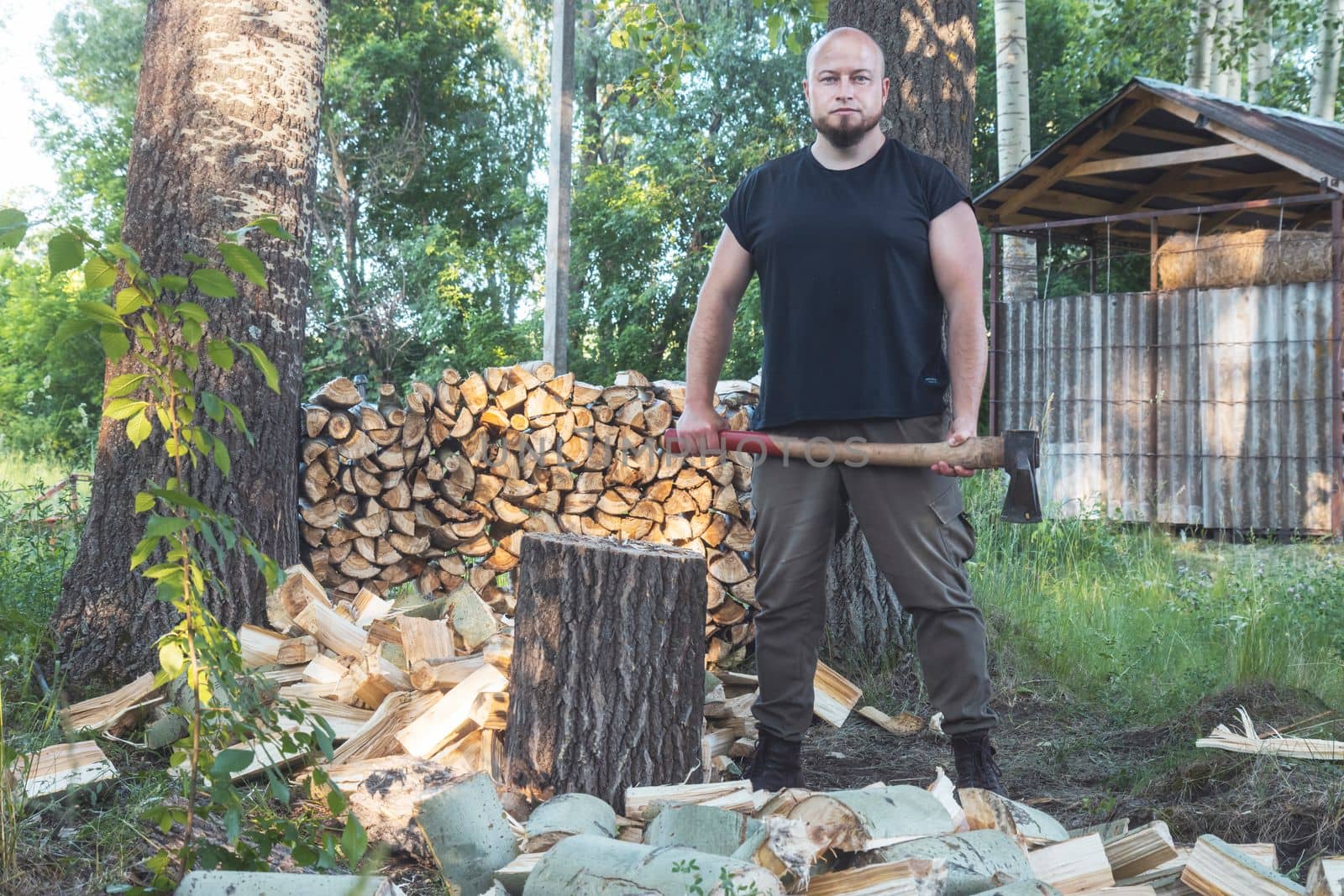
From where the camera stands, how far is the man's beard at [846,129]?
298 cm

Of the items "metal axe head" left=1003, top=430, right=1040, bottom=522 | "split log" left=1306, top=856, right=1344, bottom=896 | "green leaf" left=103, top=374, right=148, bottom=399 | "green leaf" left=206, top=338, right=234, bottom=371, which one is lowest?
"split log" left=1306, top=856, right=1344, bottom=896

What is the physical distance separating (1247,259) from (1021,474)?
7.05 m

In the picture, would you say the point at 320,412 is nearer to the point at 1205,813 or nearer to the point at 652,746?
the point at 652,746

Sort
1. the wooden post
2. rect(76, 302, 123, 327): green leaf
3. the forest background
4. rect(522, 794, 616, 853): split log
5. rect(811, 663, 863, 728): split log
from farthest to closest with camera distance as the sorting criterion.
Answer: the forest background, the wooden post, rect(811, 663, 863, 728): split log, rect(522, 794, 616, 853): split log, rect(76, 302, 123, 327): green leaf

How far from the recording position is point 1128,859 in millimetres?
2352

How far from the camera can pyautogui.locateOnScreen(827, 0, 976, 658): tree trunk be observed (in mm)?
4383

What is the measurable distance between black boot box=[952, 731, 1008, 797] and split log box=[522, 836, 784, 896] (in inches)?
50.0

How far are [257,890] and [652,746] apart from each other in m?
1.26

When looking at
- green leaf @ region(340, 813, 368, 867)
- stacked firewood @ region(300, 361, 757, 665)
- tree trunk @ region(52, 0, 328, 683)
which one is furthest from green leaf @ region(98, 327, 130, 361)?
stacked firewood @ region(300, 361, 757, 665)

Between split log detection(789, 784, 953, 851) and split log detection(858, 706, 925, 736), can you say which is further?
split log detection(858, 706, 925, 736)

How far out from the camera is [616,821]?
2.65 metres

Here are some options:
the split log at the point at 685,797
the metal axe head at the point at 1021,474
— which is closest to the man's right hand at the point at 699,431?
the metal axe head at the point at 1021,474

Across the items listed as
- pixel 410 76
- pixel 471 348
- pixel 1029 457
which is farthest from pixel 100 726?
pixel 410 76

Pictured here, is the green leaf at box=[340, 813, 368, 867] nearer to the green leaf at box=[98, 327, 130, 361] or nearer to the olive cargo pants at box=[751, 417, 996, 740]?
the green leaf at box=[98, 327, 130, 361]
